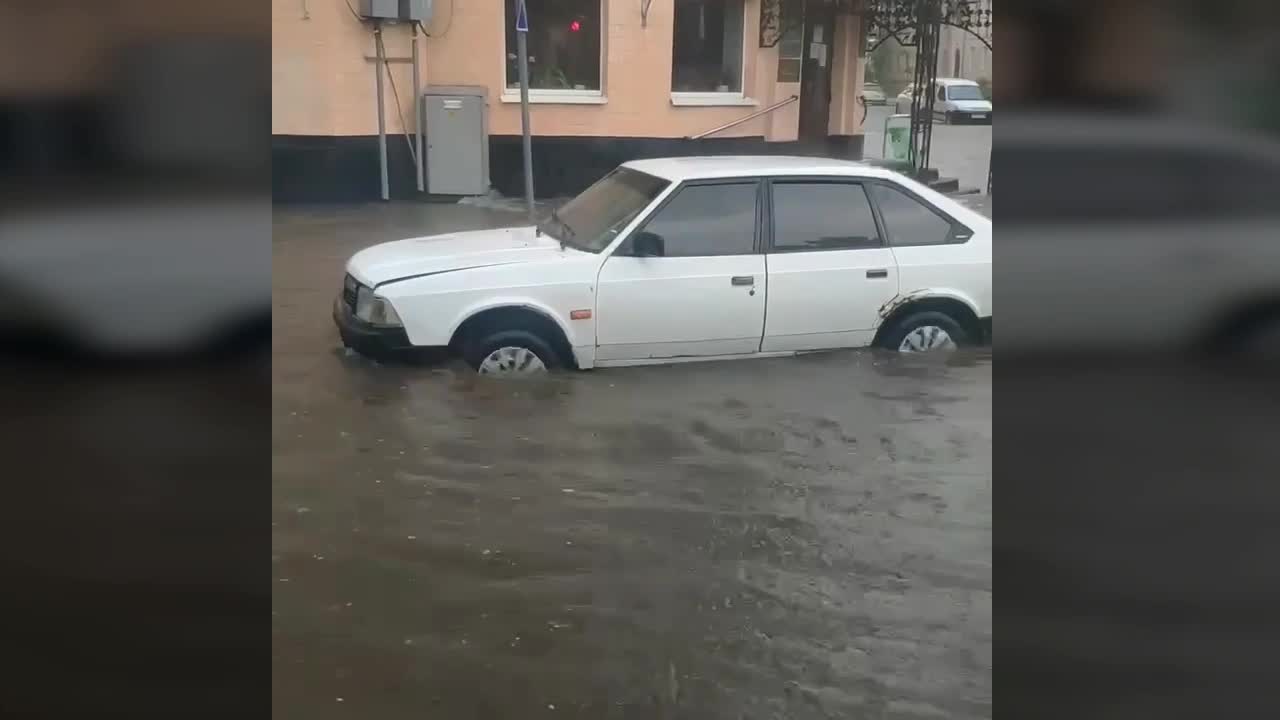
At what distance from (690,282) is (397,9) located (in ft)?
27.0

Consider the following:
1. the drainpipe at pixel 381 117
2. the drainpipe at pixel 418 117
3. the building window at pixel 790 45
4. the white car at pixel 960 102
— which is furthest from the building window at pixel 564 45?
the white car at pixel 960 102

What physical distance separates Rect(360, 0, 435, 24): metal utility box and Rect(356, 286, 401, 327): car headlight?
774 centimetres

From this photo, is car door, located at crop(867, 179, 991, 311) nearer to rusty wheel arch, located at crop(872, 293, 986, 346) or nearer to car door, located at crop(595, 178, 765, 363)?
rusty wheel arch, located at crop(872, 293, 986, 346)

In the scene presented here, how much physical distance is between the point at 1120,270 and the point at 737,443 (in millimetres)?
2942

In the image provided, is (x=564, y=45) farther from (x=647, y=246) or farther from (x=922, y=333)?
(x=922, y=333)

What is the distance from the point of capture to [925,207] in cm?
754

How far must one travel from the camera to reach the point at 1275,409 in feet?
22.5

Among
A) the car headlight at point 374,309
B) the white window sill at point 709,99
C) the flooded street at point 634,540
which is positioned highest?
the white window sill at point 709,99

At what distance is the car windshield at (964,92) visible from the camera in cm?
3132

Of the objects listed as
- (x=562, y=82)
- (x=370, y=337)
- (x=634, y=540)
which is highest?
(x=562, y=82)

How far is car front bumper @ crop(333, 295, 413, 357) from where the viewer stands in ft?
22.4

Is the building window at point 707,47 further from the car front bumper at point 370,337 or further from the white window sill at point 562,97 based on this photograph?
the car front bumper at point 370,337

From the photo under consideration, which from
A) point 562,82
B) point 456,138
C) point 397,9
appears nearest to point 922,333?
point 456,138

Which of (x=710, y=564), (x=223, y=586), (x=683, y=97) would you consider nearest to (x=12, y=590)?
(x=223, y=586)
